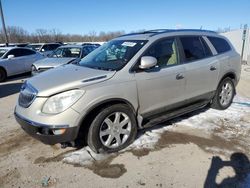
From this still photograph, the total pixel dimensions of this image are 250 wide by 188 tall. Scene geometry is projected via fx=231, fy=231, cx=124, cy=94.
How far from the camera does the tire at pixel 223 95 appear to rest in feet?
17.2

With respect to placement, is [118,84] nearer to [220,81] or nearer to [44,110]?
[44,110]

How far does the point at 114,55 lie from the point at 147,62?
825mm

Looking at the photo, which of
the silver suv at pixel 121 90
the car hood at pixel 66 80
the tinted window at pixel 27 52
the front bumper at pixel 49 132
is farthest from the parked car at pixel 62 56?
the front bumper at pixel 49 132

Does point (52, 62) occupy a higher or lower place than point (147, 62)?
lower

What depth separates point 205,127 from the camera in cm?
460

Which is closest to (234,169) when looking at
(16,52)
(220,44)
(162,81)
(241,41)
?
(162,81)

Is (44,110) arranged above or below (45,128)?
above

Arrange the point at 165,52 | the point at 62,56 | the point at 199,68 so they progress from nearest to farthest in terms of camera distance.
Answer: the point at 165,52 < the point at 199,68 < the point at 62,56

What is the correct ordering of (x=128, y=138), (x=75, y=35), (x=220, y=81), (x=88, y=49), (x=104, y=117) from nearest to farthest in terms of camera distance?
(x=104, y=117), (x=128, y=138), (x=220, y=81), (x=88, y=49), (x=75, y=35)

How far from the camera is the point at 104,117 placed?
134 inches

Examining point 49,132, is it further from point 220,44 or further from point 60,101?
point 220,44

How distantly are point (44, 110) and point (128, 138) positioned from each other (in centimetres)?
140

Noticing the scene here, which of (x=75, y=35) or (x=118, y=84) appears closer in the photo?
(x=118, y=84)

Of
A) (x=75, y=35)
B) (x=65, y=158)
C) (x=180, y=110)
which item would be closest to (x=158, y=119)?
(x=180, y=110)
